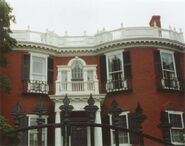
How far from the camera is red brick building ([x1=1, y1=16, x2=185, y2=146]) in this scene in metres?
23.3

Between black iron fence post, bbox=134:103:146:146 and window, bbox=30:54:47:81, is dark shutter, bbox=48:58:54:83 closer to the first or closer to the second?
window, bbox=30:54:47:81

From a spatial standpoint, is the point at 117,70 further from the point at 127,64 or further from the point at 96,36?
the point at 96,36

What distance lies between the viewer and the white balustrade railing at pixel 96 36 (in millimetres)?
25281

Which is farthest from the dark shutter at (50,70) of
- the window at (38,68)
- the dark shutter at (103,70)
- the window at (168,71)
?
the window at (168,71)

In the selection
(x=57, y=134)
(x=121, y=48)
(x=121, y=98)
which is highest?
(x=121, y=48)

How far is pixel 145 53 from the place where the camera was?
24.7m

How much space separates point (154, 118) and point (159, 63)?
4073 millimetres

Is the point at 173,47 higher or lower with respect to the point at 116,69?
higher

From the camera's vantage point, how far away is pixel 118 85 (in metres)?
24.3

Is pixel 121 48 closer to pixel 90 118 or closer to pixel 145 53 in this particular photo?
pixel 145 53

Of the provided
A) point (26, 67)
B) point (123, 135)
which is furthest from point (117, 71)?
point (26, 67)

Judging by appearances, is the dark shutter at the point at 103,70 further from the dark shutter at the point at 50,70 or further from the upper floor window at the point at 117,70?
the dark shutter at the point at 50,70

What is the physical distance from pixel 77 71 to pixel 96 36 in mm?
3121

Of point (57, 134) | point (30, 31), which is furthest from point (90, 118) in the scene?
point (30, 31)
